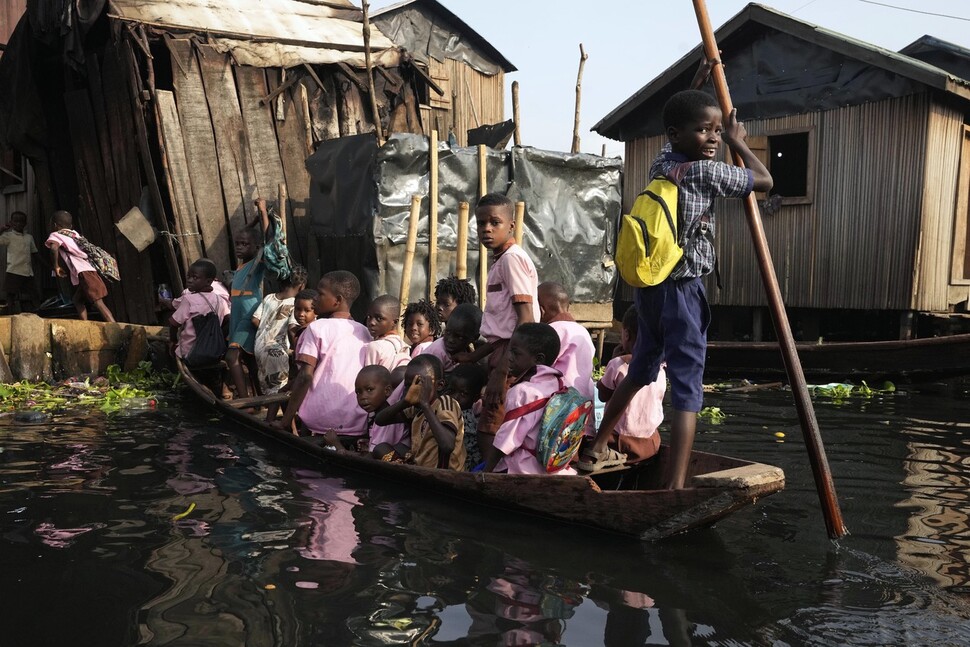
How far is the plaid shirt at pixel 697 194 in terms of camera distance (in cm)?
398

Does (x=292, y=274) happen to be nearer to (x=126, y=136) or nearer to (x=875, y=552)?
(x=126, y=136)

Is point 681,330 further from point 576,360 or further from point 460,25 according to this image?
point 460,25

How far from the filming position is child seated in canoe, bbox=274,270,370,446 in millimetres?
6055

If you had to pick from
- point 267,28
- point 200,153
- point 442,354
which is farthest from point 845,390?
point 267,28

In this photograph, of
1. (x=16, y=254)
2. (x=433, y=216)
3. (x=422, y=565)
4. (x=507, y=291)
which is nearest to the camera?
(x=422, y=565)

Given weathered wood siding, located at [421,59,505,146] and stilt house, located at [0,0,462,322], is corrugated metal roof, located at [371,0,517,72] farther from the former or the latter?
stilt house, located at [0,0,462,322]

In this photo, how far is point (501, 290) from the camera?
5160 millimetres

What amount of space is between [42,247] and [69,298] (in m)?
2.42

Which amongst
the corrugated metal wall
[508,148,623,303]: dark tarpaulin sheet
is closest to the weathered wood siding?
[508,148,623,303]: dark tarpaulin sheet

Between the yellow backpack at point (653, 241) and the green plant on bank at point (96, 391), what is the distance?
5649 mm

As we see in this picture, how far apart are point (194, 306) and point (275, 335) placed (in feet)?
3.78

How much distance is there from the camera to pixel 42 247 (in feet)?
44.1

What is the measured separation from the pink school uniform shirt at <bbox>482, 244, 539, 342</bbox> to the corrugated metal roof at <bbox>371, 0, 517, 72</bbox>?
40.3ft

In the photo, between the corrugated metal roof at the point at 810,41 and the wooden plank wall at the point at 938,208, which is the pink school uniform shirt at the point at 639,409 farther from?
the corrugated metal roof at the point at 810,41
